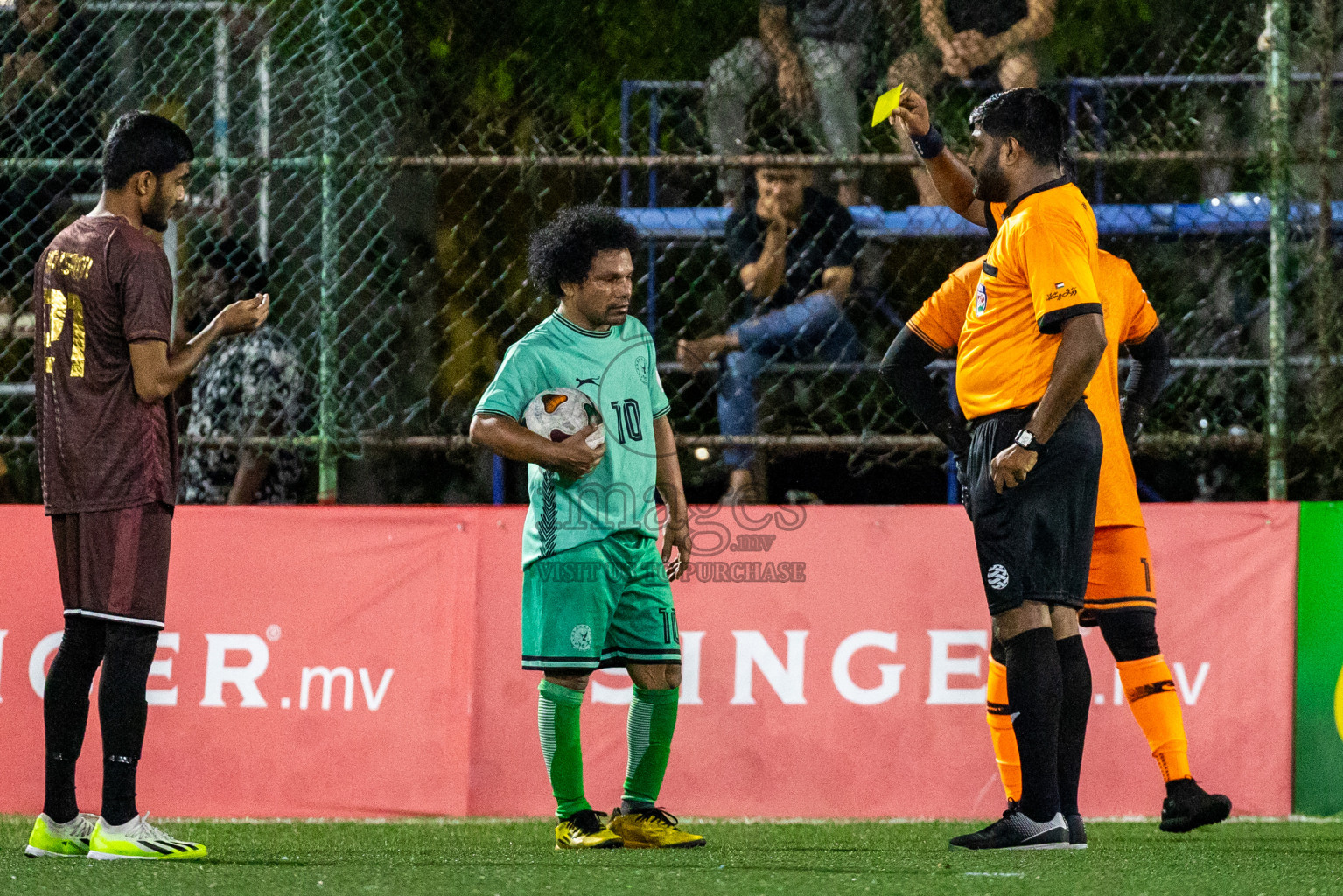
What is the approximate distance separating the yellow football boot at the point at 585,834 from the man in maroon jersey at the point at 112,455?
0.92m

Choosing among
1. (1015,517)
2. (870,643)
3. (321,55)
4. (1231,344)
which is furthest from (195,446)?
(1231,344)

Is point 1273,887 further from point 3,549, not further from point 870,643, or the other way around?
point 3,549

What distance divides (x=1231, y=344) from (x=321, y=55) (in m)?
3.37

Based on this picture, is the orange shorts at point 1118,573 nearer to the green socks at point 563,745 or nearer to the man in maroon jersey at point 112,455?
the green socks at point 563,745

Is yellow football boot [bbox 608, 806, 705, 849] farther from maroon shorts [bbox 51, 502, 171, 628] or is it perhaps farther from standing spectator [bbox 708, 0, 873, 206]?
standing spectator [bbox 708, 0, 873, 206]

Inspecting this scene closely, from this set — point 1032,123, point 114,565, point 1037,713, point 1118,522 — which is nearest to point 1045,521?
point 1037,713

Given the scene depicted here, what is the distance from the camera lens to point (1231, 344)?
5.70 metres

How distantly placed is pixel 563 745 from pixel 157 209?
1.72m

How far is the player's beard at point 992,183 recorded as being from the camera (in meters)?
4.23

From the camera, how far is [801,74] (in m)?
5.79

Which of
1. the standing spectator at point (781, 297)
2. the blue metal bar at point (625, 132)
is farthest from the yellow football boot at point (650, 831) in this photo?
the blue metal bar at point (625, 132)

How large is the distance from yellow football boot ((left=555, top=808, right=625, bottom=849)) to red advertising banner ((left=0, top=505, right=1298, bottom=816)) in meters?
1.13

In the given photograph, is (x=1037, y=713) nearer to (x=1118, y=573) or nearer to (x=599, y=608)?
(x=1118, y=573)

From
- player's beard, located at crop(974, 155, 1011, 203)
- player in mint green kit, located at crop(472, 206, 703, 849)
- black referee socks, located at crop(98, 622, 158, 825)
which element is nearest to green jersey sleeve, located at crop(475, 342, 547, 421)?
player in mint green kit, located at crop(472, 206, 703, 849)
